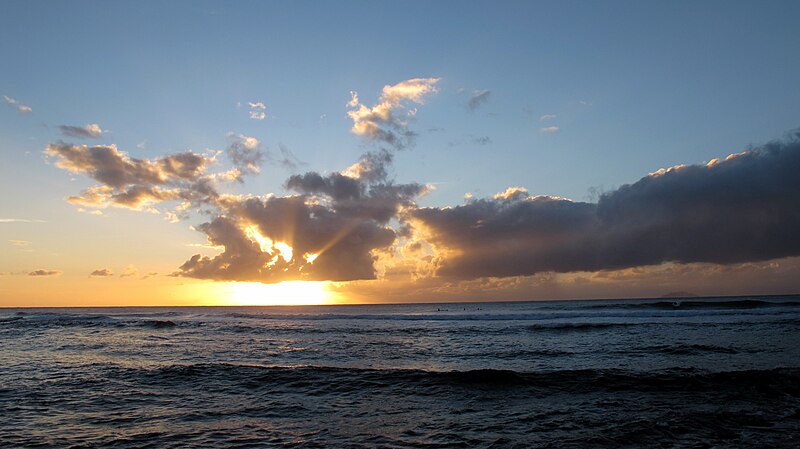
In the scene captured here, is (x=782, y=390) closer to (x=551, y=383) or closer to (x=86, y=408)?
(x=551, y=383)

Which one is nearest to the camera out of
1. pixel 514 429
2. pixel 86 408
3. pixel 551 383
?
pixel 514 429

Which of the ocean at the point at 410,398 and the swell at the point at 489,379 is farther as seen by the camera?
the swell at the point at 489,379

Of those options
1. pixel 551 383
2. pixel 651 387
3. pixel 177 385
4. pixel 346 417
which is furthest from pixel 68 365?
pixel 651 387

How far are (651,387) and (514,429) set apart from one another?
304 inches

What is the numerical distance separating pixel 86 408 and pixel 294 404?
6338 millimetres

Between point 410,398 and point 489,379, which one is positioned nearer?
point 410,398

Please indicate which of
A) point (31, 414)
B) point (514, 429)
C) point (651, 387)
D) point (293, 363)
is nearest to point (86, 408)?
point (31, 414)

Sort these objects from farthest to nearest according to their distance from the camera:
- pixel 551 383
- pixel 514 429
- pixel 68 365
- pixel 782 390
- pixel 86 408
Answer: pixel 68 365, pixel 551 383, pixel 782 390, pixel 86 408, pixel 514 429

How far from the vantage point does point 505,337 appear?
36531 mm

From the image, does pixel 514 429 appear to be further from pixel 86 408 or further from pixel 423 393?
pixel 86 408

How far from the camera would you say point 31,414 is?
518 inches

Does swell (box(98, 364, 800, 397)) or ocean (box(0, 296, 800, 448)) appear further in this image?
swell (box(98, 364, 800, 397))

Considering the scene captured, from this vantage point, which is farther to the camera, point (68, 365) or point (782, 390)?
point (68, 365)

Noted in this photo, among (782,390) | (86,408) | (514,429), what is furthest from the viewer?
(782,390)
